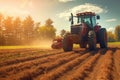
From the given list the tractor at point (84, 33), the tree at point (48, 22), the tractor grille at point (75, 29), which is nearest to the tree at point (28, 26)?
the tree at point (48, 22)

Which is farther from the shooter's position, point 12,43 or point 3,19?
point 3,19

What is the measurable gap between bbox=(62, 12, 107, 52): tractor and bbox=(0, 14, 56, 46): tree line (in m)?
38.2

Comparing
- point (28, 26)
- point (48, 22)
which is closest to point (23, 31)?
point (28, 26)

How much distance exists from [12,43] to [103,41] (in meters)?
39.4

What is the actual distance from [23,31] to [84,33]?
178ft

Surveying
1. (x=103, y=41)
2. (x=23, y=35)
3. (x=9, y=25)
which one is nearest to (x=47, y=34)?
(x=23, y=35)

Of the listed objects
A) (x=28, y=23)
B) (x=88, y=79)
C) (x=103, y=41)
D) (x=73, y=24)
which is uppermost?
(x=28, y=23)

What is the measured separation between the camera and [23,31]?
232 ft

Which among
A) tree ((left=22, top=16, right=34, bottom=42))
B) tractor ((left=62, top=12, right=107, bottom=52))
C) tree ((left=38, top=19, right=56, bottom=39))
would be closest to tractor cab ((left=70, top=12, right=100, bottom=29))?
tractor ((left=62, top=12, right=107, bottom=52))

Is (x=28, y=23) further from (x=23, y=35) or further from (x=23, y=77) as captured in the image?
(x=23, y=77)

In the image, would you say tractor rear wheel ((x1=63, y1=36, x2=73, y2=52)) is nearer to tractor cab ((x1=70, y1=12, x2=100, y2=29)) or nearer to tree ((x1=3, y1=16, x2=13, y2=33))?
tractor cab ((x1=70, y1=12, x2=100, y2=29))

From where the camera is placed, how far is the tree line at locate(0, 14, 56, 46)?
59.7 meters

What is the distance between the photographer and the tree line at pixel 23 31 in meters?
59.7

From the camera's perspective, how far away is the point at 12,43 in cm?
5647
